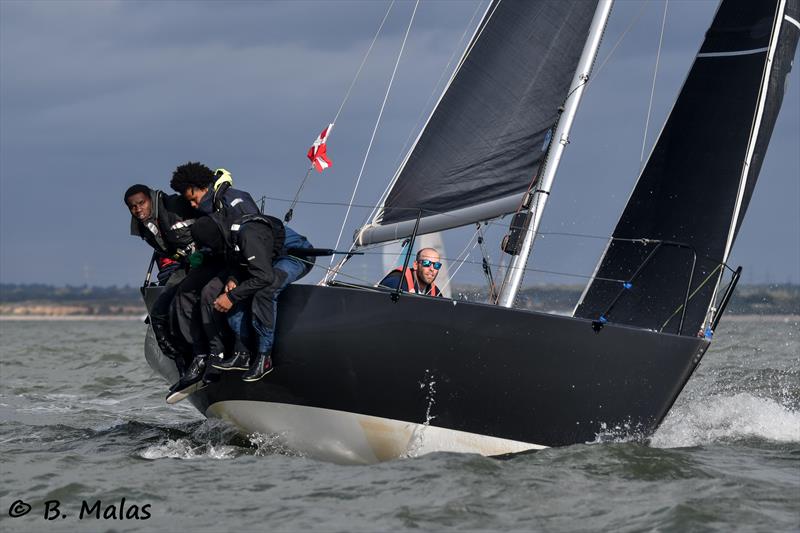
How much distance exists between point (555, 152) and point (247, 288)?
94.9 inches

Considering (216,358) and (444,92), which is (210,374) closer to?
(216,358)

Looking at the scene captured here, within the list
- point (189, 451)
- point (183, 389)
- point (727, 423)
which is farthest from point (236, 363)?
point (727, 423)

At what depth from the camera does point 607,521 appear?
18.2ft

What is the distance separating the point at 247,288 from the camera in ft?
23.2

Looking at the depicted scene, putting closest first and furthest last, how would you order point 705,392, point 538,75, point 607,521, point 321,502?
1. point 607,521
2. point 321,502
3. point 538,75
4. point 705,392

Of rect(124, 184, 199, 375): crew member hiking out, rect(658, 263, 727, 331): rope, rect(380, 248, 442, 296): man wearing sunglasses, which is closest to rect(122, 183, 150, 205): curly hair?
rect(124, 184, 199, 375): crew member hiking out

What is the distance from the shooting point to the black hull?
22.7ft

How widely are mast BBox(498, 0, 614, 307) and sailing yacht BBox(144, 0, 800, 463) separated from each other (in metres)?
0.01

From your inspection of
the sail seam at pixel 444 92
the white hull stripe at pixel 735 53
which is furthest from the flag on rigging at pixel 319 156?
the white hull stripe at pixel 735 53

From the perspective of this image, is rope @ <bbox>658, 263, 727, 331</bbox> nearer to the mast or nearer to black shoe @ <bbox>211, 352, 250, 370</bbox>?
the mast

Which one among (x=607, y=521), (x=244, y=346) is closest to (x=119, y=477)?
(x=244, y=346)

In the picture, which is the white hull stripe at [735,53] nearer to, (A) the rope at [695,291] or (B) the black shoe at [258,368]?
(A) the rope at [695,291]

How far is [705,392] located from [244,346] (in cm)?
591

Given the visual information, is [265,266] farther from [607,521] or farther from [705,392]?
[705,392]
